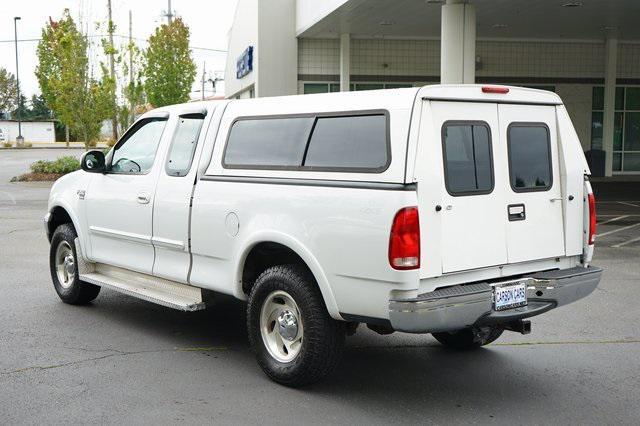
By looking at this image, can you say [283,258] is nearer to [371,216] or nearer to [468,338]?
[371,216]

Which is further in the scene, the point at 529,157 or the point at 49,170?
the point at 49,170

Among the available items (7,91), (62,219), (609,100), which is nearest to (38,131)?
(7,91)

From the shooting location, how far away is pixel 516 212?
5566mm

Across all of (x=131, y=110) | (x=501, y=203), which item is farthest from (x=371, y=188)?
(x=131, y=110)

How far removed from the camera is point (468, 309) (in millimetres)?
5047

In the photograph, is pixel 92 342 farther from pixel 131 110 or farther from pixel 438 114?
pixel 131 110

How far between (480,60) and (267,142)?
75.2 ft

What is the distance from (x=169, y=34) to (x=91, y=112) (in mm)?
15200

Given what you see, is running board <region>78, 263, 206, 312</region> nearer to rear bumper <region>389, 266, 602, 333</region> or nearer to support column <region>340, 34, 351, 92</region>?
rear bumper <region>389, 266, 602, 333</region>

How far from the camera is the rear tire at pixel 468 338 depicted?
6312 millimetres

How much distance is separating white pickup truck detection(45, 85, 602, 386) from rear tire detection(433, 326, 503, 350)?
0.02 meters

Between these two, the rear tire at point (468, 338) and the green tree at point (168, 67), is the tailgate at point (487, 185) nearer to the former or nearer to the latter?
the rear tire at point (468, 338)

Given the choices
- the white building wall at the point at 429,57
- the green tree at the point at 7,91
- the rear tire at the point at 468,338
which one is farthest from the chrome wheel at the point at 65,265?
the green tree at the point at 7,91

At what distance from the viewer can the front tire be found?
17.6 feet
